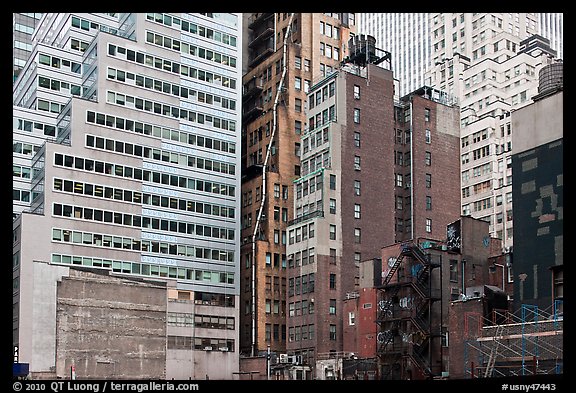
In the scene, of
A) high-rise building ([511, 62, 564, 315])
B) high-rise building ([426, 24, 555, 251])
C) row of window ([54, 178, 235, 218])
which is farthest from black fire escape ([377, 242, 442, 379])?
high-rise building ([426, 24, 555, 251])

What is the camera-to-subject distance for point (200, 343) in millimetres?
112062

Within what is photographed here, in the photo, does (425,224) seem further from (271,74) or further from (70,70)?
(70,70)

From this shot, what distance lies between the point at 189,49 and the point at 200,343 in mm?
39870

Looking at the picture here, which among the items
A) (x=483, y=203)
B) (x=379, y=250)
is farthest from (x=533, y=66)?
(x=379, y=250)

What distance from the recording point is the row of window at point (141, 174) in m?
105

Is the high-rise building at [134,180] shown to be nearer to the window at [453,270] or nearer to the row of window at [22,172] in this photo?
the row of window at [22,172]

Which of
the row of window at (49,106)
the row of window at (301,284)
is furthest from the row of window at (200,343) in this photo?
the row of window at (49,106)

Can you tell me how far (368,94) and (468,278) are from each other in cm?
3725

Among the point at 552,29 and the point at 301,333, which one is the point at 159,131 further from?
the point at 552,29

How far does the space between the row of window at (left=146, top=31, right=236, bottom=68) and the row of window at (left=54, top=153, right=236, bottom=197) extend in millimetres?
17798

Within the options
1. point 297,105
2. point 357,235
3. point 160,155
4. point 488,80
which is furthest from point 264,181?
point 488,80

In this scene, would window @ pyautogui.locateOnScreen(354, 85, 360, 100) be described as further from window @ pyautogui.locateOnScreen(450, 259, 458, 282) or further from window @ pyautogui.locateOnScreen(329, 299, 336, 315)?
window @ pyautogui.locateOnScreen(450, 259, 458, 282)

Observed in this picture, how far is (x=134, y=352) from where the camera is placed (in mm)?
103688

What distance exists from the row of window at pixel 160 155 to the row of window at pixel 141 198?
4944mm
